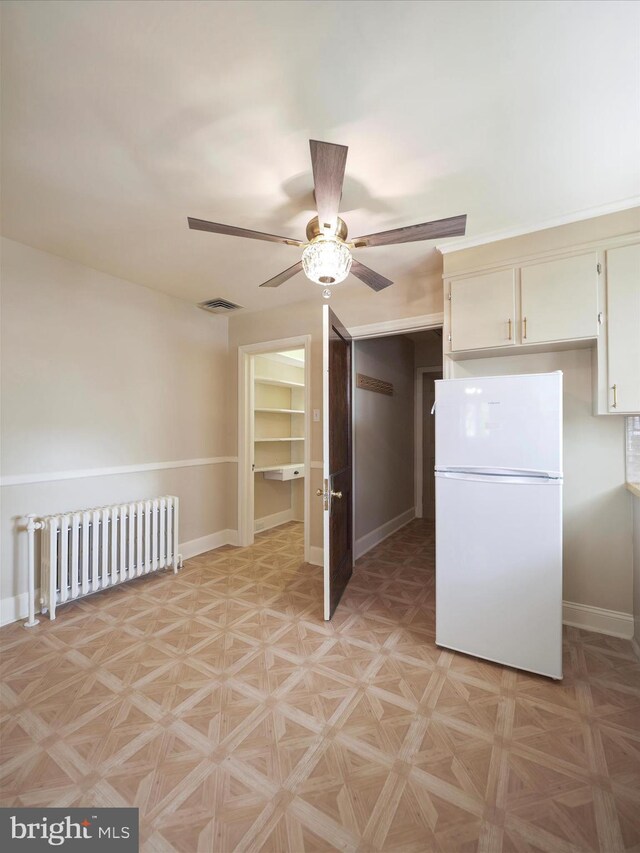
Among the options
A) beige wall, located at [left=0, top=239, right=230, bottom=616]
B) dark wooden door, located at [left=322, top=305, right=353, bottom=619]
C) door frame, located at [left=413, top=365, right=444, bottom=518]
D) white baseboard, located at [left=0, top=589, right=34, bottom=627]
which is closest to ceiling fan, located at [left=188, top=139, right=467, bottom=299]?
dark wooden door, located at [left=322, top=305, right=353, bottom=619]

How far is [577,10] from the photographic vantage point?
1.17 meters

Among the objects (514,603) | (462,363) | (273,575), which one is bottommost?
(273,575)

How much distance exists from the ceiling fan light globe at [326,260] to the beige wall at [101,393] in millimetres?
2163

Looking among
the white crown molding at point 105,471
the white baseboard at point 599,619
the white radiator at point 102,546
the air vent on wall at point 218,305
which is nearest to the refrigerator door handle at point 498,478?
the white baseboard at point 599,619

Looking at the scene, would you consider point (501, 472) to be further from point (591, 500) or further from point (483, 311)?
point (483, 311)

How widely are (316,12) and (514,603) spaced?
2704mm

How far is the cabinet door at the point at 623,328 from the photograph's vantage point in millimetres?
2084

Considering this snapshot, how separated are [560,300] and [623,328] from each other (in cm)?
37

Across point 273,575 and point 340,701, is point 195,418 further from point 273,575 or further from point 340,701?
point 340,701

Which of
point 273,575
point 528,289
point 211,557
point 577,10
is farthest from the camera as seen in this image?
point 211,557

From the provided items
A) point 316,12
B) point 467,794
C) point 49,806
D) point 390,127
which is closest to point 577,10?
point 390,127

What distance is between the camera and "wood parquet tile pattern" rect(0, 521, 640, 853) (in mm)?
1271

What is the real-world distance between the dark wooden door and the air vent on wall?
1394 millimetres

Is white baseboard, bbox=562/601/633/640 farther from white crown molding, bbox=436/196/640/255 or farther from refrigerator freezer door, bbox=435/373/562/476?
white crown molding, bbox=436/196/640/255
